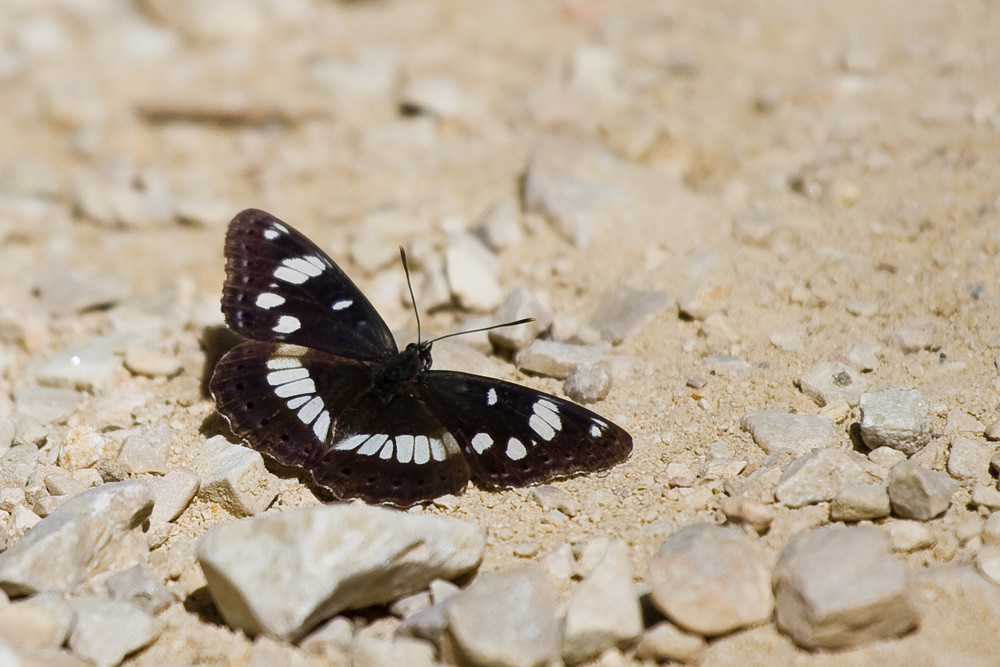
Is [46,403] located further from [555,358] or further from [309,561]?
[555,358]

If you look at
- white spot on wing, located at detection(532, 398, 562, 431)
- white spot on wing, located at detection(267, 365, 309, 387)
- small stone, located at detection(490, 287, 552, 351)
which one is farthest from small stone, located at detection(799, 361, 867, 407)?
white spot on wing, located at detection(267, 365, 309, 387)

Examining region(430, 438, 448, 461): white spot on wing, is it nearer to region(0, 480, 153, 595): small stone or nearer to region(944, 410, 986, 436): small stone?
region(0, 480, 153, 595): small stone

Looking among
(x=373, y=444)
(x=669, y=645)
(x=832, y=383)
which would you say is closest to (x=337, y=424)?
(x=373, y=444)

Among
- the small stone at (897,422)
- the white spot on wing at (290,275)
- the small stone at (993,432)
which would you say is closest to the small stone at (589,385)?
the small stone at (897,422)

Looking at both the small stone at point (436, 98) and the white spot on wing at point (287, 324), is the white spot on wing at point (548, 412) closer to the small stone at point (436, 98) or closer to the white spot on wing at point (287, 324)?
the white spot on wing at point (287, 324)

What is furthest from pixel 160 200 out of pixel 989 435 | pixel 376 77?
pixel 989 435

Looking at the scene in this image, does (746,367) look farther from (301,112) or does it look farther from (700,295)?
(301,112)

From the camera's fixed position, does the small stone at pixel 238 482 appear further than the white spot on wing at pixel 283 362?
No
